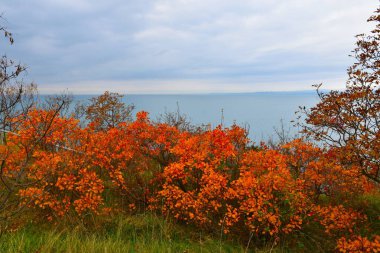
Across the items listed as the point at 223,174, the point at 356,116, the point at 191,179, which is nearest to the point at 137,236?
the point at 191,179

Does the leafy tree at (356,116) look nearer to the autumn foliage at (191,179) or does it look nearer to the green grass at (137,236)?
the autumn foliage at (191,179)

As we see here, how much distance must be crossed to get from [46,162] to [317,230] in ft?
33.7

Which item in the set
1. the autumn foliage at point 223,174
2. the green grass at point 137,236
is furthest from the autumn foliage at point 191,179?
the green grass at point 137,236

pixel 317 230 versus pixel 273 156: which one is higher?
pixel 273 156

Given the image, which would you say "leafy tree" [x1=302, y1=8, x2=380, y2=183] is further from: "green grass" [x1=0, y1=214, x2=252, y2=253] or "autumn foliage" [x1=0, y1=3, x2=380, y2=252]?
"green grass" [x1=0, y1=214, x2=252, y2=253]

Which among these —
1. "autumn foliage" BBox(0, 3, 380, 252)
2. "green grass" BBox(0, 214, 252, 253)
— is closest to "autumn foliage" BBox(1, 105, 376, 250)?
"autumn foliage" BBox(0, 3, 380, 252)

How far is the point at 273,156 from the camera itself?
10266 mm

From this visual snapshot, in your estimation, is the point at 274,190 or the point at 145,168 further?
the point at 145,168

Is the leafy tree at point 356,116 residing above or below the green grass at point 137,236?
above

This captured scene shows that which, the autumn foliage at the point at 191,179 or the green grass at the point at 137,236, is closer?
the green grass at the point at 137,236

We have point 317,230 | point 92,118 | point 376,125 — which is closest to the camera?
point 376,125

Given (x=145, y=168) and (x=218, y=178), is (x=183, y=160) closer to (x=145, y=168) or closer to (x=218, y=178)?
(x=218, y=178)

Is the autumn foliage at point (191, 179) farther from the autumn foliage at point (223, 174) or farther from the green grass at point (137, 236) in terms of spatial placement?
the green grass at point (137, 236)

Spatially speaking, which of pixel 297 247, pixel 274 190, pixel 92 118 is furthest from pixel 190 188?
pixel 92 118
